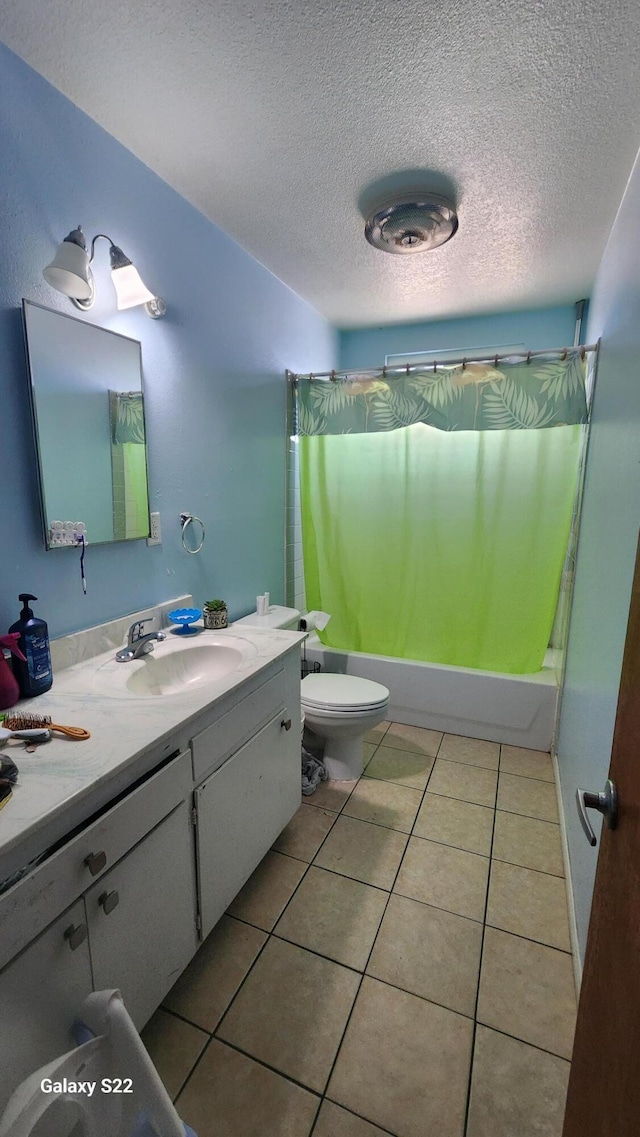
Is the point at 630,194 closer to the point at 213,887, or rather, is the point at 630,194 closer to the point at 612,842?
the point at 612,842

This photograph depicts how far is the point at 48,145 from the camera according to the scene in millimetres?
1166

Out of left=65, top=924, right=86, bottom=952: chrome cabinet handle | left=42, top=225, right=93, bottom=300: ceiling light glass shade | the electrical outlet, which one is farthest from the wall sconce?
left=65, top=924, right=86, bottom=952: chrome cabinet handle

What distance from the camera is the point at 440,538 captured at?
2484mm

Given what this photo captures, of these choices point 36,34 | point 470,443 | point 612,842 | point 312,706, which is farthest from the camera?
point 470,443

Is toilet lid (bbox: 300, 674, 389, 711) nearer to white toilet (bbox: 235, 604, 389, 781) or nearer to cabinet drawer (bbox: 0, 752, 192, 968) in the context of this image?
white toilet (bbox: 235, 604, 389, 781)

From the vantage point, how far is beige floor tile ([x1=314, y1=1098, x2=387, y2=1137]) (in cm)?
94

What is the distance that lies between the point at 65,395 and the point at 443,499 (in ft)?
6.02

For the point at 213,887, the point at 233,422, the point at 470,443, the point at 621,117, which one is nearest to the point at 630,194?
the point at 621,117

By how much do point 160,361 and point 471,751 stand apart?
7.49 feet

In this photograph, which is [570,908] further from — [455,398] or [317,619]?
[455,398]

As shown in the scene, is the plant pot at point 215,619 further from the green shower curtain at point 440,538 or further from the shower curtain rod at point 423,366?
the shower curtain rod at point 423,366

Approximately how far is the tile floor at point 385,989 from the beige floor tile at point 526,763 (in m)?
0.28

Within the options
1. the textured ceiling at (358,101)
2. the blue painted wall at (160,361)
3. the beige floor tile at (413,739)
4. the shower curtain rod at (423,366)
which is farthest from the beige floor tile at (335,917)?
the textured ceiling at (358,101)

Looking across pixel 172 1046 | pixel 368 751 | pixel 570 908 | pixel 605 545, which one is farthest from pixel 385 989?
pixel 605 545
